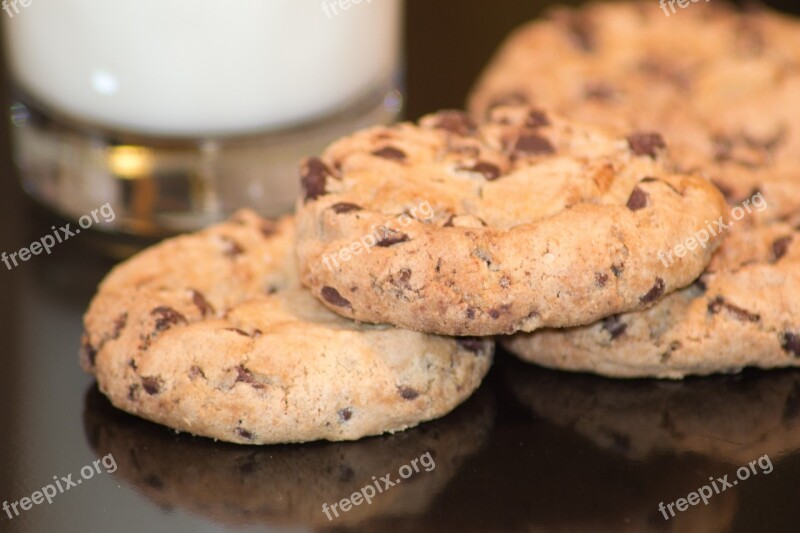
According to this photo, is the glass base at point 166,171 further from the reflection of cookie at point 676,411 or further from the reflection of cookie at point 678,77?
the reflection of cookie at point 676,411

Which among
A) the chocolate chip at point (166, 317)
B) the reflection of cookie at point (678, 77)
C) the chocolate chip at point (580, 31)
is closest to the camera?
the chocolate chip at point (166, 317)

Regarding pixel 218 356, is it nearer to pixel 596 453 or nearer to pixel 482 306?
pixel 482 306

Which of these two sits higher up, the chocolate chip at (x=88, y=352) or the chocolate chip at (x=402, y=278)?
the chocolate chip at (x=402, y=278)

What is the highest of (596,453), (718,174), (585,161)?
(585,161)

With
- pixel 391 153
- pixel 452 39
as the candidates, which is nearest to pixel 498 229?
pixel 391 153

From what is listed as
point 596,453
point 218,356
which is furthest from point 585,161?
point 218,356

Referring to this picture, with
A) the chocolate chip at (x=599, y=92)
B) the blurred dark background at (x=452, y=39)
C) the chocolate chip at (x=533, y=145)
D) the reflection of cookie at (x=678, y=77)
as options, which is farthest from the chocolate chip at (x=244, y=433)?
the blurred dark background at (x=452, y=39)

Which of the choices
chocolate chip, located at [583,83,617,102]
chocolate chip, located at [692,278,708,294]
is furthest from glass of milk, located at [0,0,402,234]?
chocolate chip, located at [692,278,708,294]

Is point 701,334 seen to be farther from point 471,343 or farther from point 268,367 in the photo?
point 268,367
